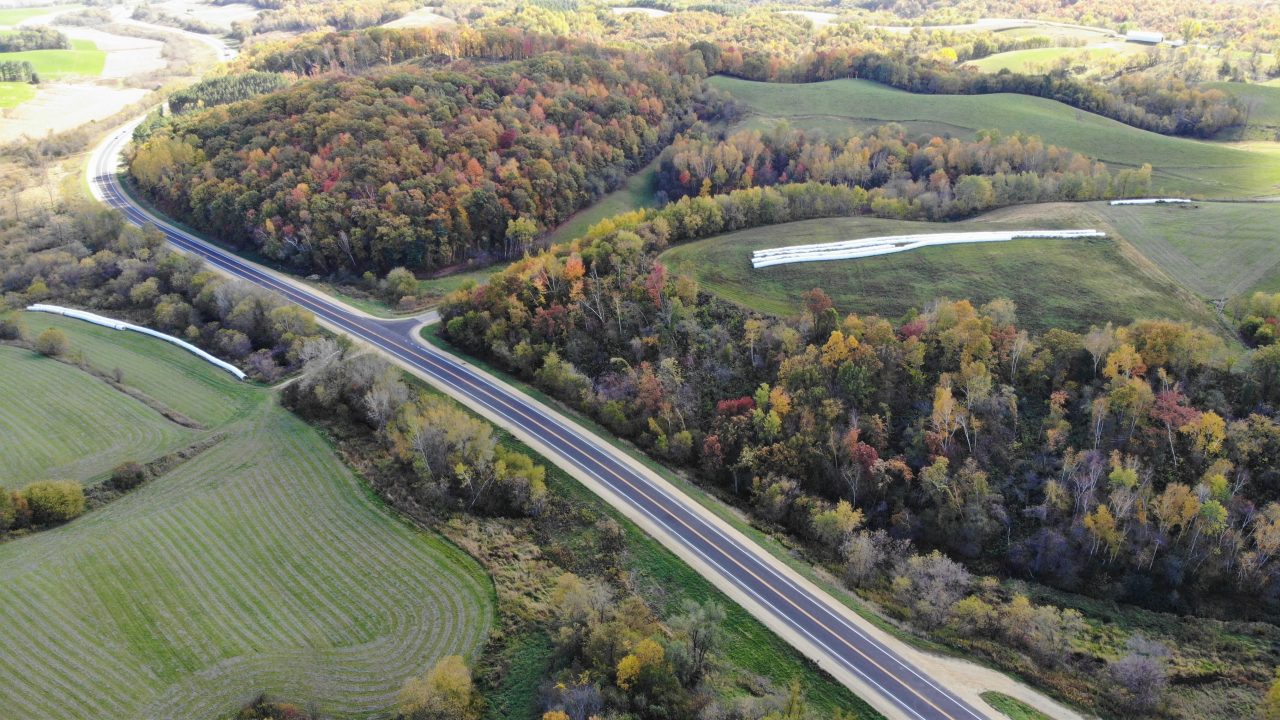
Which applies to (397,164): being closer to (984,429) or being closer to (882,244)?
(882,244)

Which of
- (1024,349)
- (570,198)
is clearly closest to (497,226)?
(570,198)

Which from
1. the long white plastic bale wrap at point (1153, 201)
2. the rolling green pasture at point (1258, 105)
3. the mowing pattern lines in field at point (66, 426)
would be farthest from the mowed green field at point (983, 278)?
the rolling green pasture at point (1258, 105)

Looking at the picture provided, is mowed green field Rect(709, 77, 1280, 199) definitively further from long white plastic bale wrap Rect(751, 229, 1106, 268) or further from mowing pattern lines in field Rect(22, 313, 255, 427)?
mowing pattern lines in field Rect(22, 313, 255, 427)

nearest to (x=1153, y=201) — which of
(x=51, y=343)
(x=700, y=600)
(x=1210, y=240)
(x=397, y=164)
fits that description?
(x=1210, y=240)

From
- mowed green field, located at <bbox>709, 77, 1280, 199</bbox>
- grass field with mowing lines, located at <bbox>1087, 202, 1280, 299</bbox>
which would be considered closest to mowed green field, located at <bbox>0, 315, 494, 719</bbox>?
grass field with mowing lines, located at <bbox>1087, 202, 1280, 299</bbox>

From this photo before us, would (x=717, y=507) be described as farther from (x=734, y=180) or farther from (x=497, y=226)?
(x=734, y=180)

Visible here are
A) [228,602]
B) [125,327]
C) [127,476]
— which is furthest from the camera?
[125,327]
